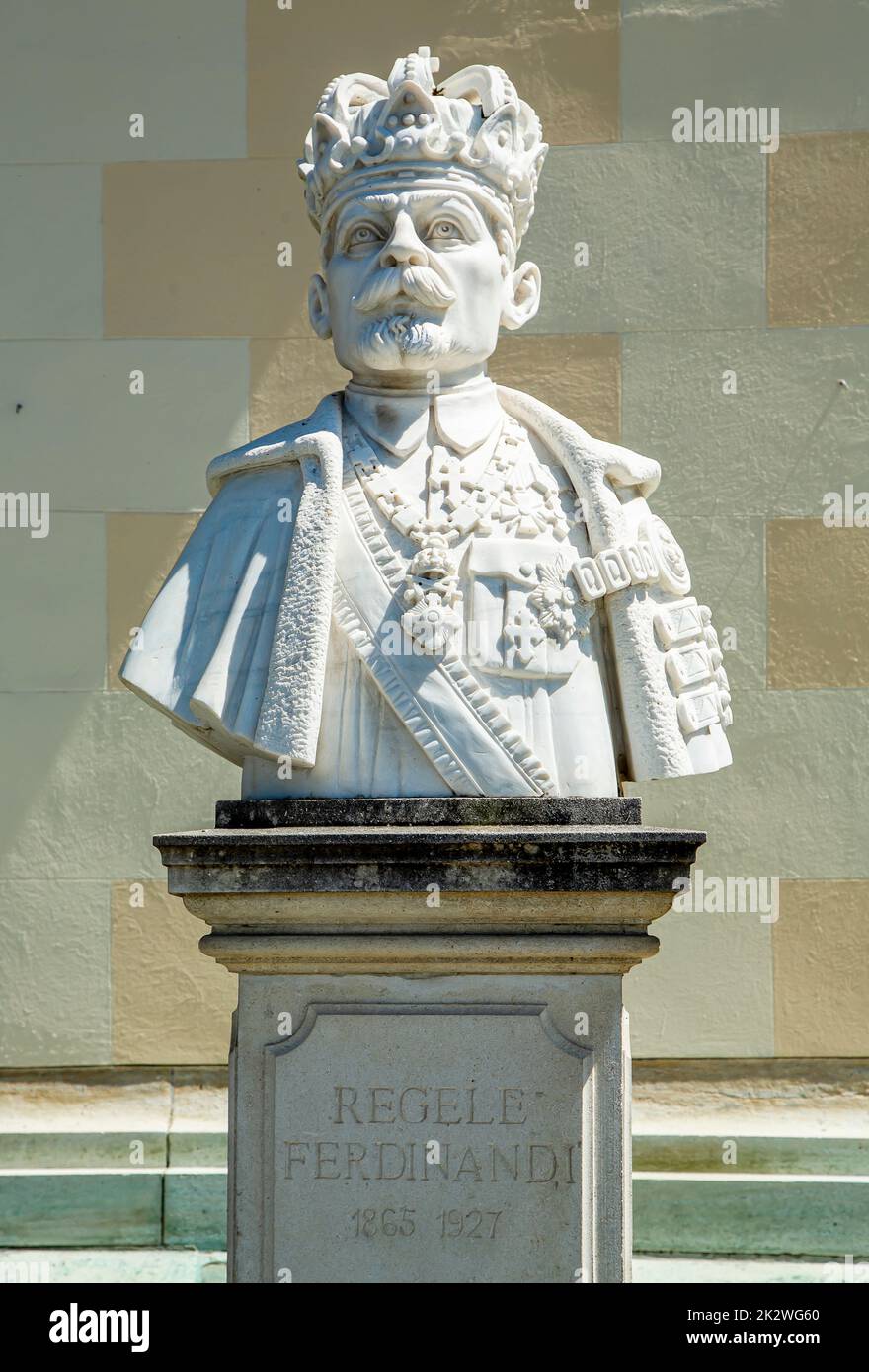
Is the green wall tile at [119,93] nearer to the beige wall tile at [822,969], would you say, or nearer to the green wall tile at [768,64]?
the green wall tile at [768,64]

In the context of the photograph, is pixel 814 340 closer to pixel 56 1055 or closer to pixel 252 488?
pixel 252 488

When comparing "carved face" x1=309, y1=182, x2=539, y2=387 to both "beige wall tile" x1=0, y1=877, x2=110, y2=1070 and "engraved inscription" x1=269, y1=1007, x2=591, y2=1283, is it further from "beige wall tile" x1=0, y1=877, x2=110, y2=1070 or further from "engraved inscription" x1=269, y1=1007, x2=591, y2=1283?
"beige wall tile" x1=0, y1=877, x2=110, y2=1070

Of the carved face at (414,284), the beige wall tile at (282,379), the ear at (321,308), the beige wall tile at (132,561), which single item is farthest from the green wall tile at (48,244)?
the carved face at (414,284)

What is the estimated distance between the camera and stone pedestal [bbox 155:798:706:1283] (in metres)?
4.10

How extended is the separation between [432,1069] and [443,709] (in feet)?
2.42

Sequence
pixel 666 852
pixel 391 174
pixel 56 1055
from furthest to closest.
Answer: pixel 56 1055 → pixel 391 174 → pixel 666 852

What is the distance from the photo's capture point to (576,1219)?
4117 mm

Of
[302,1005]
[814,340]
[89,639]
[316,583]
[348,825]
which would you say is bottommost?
[302,1005]

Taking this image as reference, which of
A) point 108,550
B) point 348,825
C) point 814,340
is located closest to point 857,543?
point 814,340

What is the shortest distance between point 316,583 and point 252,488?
14.9 inches

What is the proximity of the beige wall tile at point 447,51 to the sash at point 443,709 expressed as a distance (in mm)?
2774

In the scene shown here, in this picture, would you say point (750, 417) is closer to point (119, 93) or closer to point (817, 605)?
point (817, 605)

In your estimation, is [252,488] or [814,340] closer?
[252,488]

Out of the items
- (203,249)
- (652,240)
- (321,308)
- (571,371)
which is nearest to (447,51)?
(652,240)
